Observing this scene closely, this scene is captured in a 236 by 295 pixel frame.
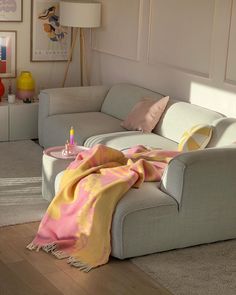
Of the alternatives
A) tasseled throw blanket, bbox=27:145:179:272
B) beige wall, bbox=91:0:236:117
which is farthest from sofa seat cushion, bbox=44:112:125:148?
tasseled throw blanket, bbox=27:145:179:272

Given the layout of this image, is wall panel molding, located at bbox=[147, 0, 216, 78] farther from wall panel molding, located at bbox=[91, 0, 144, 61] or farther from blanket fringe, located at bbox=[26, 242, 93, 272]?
blanket fringe, located at bbox=[26, 242, 93, 272]

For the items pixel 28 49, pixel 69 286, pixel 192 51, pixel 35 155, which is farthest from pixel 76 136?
pixel 69 286

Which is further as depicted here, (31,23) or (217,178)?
(31,23)

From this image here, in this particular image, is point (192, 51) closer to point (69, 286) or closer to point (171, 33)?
point (171, 33)

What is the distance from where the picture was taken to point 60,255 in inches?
169

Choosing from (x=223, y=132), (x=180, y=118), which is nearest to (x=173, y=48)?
(x=180, y=118)

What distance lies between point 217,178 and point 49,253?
1.17 meters

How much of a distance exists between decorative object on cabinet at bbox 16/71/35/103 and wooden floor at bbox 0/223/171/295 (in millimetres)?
3008

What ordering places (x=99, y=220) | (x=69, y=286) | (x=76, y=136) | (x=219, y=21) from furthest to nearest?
(x=76, y=136) → (x=219, y=21) → (x=99, y=220) → (x=69, y=286)

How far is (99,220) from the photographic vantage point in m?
4.24

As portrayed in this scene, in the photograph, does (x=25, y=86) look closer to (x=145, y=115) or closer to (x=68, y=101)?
(x=68, y=101)

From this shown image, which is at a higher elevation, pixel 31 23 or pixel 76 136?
pixel 31 23

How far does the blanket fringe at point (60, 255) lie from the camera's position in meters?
4.17

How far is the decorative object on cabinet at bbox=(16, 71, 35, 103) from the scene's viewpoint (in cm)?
719
